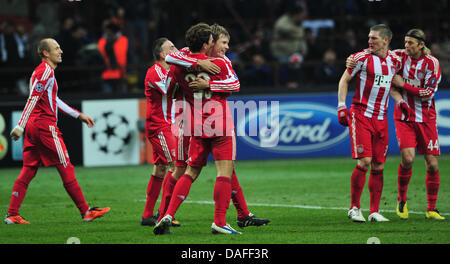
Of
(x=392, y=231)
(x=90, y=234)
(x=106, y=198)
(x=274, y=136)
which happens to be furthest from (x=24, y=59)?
(x=392, y=231)

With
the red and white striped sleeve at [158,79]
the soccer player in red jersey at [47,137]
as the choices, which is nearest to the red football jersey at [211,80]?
the red and white striped sleeve at [158,79]

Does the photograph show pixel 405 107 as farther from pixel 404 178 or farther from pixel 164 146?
pixel 164 146

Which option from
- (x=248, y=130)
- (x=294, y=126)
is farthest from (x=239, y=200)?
(x=294, y=126)

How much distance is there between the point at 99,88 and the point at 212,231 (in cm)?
1034

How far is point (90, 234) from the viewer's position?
8.11m

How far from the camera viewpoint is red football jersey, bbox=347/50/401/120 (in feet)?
29.2

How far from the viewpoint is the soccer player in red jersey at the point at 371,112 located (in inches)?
348

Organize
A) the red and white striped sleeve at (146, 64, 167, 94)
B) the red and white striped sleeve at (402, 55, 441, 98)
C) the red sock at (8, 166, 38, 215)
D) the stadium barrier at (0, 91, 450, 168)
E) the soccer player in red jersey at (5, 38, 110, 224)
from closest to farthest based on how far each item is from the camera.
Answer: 1. the red and white striped sleeve at (146, 64, 167, 94)
2. the soccer player in red jersey at (5, 38, 110, 224)
3. the red sock at (8, 166, 38, 215)
4. the red and white striped sleeve at (402, 55, 441, 98)
5. the stadium barrier at (0, 91, 450, 168)

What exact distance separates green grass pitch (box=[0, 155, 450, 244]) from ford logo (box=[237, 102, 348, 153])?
369 millimetres

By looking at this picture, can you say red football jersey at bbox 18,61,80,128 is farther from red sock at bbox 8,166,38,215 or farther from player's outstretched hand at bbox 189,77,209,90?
player's outstretched hand at bbox 189,77,209,90

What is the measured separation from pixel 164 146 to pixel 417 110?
3.09m

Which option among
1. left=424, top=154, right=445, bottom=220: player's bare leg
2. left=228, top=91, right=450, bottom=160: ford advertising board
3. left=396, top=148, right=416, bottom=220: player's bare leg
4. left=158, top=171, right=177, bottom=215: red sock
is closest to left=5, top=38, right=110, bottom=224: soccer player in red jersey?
left=158, top=171, right=177, bottom=215: red sock

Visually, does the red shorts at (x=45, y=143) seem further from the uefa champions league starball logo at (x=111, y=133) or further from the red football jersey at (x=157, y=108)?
the uefa champions league starball logo at (x=111, y=133)

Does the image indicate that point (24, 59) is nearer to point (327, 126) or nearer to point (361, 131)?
point (327, 126)
